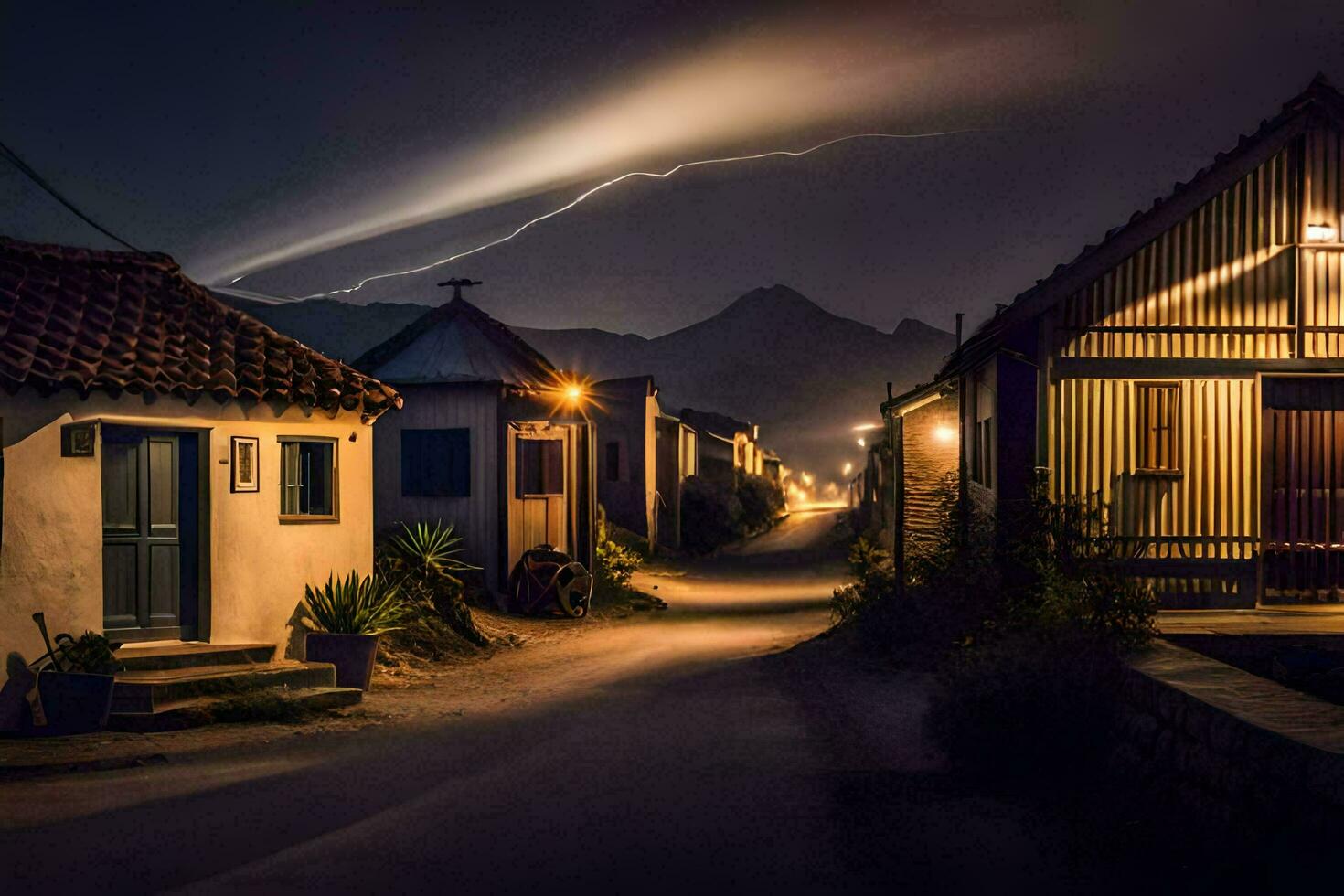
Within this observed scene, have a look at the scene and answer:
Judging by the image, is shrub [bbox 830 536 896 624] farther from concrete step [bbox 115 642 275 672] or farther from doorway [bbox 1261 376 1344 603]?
concrete step [bbox 115 642 275 672]

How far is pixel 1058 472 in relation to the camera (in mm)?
13383

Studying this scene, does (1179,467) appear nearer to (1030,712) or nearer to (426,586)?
(1030,712)

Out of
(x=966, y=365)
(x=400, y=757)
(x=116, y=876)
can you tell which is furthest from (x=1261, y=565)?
(x=116, y=876)

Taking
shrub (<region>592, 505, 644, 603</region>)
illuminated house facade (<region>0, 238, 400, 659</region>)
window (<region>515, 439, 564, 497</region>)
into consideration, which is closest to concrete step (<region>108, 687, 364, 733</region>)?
illuminated house facade (<region>0, 238, 400, 659</region>)

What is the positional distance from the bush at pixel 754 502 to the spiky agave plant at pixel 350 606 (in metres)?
34.3

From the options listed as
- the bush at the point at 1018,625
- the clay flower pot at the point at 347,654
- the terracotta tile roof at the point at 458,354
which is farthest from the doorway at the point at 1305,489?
the terracotta tile roof at the point at 458,354

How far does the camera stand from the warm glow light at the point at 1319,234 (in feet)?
42.8

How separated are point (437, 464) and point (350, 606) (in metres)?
8.48

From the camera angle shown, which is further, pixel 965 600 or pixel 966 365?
pixel 966 365

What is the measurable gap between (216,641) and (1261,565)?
1111cm

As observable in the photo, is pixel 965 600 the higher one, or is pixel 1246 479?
pixel 1246 479

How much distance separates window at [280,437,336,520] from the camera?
14320 millimetres

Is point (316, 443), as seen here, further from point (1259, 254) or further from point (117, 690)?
point (1259, 254)

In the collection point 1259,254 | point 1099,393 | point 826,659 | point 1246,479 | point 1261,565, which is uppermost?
point 1259,254
